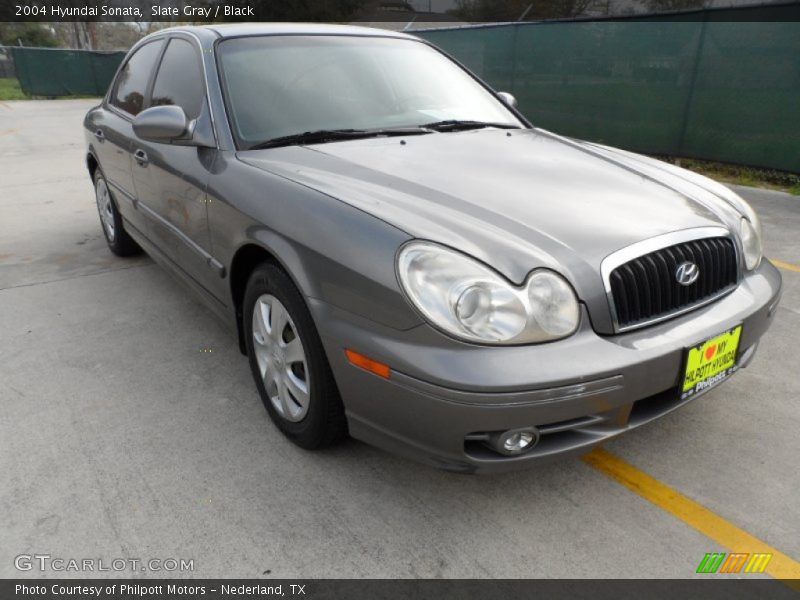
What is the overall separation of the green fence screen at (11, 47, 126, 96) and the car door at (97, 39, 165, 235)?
23208 mm

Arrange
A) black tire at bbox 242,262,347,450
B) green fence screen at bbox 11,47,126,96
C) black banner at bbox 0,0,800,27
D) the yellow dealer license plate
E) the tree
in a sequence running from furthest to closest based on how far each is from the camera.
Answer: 1. the tree
2. green fence screen at bbox 11,47,126,96
3. black banner at bbox 0,0,800,27
4. black tire at bbox 242,262,347,450
5. the yellow dealer license plate

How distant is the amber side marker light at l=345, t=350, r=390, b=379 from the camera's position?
70.8 inches

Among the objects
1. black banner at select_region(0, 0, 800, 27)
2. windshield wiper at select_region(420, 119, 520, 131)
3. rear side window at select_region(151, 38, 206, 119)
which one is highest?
black banner at select_region(0, 0, 800, 27)

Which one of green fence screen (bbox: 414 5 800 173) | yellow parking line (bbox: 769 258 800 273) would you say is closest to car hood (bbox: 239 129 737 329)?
yellow parking line (bbox: 769 258 800 273)

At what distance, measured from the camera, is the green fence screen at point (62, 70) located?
958 inches

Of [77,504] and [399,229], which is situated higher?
[399,229]

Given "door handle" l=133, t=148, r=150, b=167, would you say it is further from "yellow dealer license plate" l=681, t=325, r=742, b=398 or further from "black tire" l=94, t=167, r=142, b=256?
"yellow dealer license plate" l=681, t=325, r=742, b=398

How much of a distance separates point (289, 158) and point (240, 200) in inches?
10.3

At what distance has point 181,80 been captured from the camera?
10.2 ft

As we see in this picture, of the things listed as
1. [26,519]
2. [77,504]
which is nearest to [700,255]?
[77,504]

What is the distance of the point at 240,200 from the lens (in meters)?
2.38

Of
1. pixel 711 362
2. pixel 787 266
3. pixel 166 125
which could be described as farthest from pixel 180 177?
pixel 787 266
